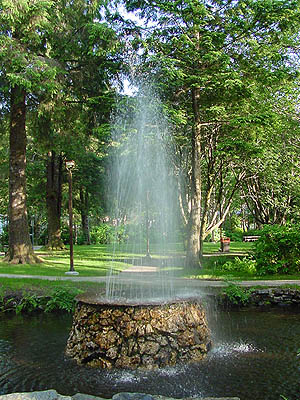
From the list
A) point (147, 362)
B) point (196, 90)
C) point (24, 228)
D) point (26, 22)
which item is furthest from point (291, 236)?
point (26, 22)

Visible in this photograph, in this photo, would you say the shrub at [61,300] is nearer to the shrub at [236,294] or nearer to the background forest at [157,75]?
the shrub at [236,294]

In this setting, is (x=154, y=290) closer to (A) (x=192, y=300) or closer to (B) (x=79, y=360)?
(A) (x=192, y=300)

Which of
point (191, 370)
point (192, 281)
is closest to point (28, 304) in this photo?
point (192, 281)

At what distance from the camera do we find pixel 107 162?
1117 inches

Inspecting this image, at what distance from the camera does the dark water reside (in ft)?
16.3

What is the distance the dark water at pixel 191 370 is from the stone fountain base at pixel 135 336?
192 millimetres

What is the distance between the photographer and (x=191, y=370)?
18.3 feet

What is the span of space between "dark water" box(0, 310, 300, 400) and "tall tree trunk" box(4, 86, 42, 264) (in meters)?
7.46

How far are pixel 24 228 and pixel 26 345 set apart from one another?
344 inches

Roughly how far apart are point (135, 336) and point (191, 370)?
88 centimetres

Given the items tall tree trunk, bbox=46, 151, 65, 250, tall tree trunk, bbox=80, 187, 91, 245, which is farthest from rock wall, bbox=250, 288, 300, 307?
tall tree trunk, bbox=80, 187, 91, 245

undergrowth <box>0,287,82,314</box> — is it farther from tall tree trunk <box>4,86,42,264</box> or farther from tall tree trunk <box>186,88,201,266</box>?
tall tree trunk <box>4,86,42,264</box>

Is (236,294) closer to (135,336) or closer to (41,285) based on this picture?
(135,336)

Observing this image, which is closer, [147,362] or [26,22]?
[147,362]
